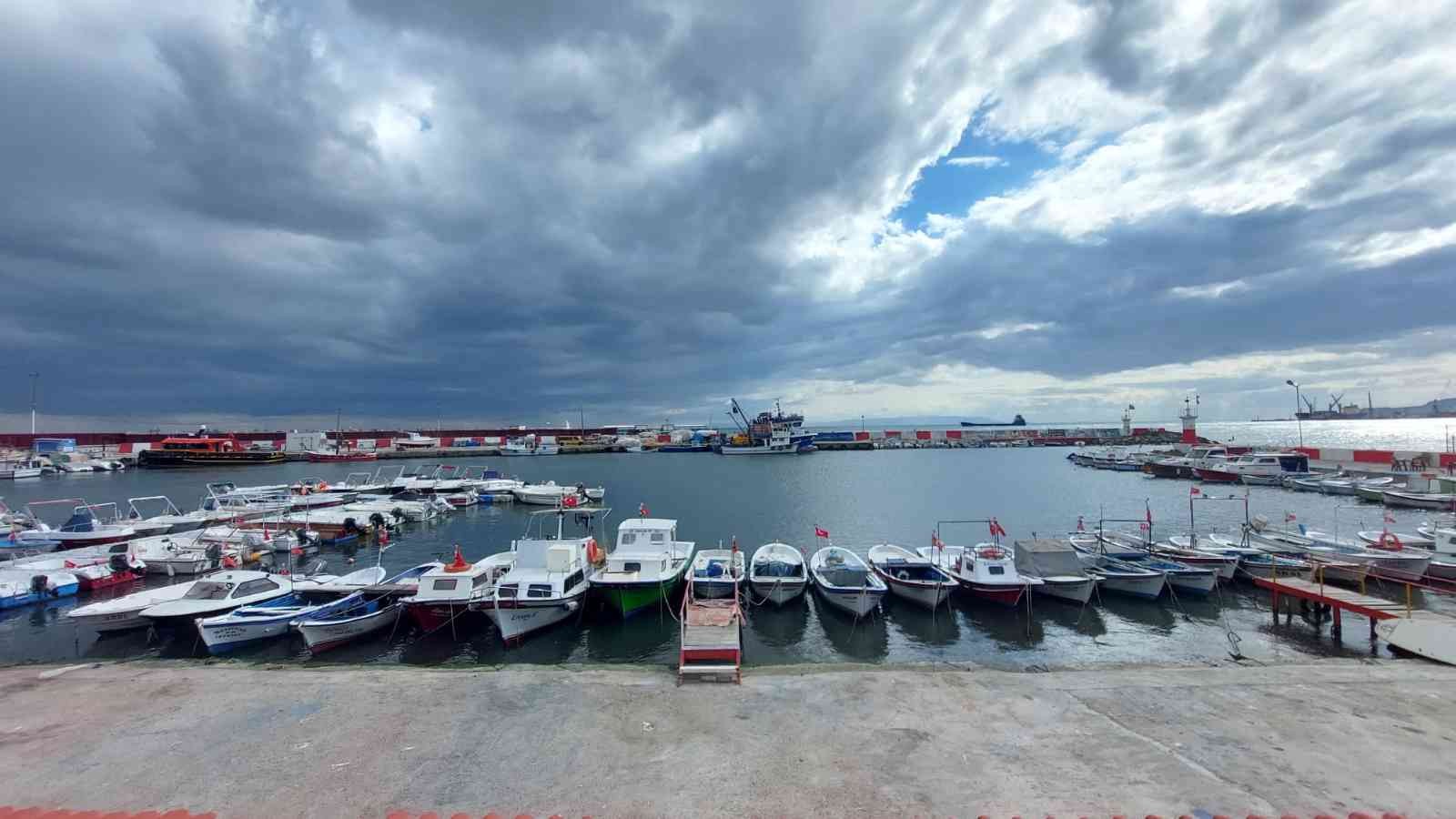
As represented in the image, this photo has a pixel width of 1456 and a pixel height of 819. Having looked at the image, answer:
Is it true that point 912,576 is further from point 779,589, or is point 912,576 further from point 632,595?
point 632,595

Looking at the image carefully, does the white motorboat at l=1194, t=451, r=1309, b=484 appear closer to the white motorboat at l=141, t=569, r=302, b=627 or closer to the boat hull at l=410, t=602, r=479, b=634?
the boat hull at l=410, t=602, r=479, b=634

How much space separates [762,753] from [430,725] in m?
5.94

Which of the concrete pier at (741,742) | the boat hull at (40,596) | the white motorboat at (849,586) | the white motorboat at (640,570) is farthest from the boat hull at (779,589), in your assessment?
the boat hull at (40,596)

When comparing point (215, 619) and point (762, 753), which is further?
point (215, 619)

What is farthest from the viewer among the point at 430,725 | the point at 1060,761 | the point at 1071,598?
the point at 1071,598

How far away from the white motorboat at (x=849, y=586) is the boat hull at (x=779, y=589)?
914 millimetres

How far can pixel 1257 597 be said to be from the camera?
24.1 metres

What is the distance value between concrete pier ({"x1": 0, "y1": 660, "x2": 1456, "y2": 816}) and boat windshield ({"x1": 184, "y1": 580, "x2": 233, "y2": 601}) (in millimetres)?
7481

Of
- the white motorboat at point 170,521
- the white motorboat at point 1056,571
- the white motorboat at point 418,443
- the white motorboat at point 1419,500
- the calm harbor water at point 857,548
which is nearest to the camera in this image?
the calm harbor water at point 857,548

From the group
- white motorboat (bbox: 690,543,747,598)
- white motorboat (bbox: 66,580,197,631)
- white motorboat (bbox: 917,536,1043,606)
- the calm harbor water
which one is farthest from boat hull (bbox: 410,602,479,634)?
white motorboat (bbox: 917,536,1043,606)

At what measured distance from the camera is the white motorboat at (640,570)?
21516 millimetres

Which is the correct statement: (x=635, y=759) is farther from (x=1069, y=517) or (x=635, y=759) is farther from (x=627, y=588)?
(x=1069, y=517)

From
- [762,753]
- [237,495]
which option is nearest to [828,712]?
[762,753]

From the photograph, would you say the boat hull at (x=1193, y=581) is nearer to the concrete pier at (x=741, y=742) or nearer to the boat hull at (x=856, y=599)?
the concrete pier at (x=741, y=742)
